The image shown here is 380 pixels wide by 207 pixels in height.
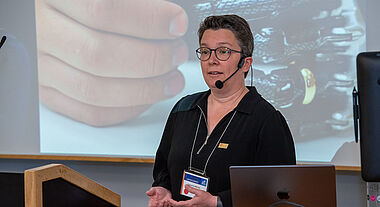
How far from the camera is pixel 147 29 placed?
3219 mm

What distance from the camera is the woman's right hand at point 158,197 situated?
5.84ft

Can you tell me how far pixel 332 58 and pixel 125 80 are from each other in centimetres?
153

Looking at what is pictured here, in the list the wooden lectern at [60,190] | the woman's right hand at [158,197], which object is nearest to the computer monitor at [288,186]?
the woman's right hand at [158,197]

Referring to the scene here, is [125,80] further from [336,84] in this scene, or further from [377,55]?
[377,55]

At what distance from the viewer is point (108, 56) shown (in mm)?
3307

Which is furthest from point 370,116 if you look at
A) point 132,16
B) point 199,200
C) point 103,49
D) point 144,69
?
point 103,49

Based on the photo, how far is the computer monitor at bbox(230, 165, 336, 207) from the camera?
3.94 feet

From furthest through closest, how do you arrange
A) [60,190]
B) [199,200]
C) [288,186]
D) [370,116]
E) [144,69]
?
[144,69]
[60,190]
[199,200]
[288,186]
[370,116]

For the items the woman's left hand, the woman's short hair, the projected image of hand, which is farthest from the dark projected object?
the projected image of hand

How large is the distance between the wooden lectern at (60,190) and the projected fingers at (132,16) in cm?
153

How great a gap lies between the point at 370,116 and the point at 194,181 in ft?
3.00

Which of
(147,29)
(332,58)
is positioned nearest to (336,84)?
(332,58)

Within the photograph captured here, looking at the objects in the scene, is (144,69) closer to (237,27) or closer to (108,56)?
(108,56)

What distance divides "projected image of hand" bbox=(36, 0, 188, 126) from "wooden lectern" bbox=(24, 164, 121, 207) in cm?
136
